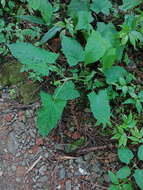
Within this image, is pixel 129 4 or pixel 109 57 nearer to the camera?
pixel 109 57

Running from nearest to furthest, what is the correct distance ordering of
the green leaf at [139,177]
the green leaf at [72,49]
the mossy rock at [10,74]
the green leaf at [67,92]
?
the green leaf at [139,177] → the green leaf at [67,92] → the green leaf at [72,49] → the mossy rock at [10,74]

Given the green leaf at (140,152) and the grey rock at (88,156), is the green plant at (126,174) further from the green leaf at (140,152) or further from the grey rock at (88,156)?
the grey rock at (88,156)

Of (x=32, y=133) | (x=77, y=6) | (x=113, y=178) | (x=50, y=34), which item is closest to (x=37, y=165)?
(x=32, y=133)

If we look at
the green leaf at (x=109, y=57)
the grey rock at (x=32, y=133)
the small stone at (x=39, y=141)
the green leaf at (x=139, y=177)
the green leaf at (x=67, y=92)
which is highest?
the green leaf at (x=109, y=57)

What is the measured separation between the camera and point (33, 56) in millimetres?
1595

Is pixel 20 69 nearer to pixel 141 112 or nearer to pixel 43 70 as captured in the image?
pixel 43 70

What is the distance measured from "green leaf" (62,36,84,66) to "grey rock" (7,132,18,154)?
534 mm

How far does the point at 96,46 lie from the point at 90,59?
0.26 feet

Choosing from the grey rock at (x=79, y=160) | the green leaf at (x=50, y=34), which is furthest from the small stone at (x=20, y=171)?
the green leaf at (x=50, y=34)

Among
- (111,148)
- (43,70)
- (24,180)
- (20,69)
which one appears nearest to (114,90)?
(111,148)

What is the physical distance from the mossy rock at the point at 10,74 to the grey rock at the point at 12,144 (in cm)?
33

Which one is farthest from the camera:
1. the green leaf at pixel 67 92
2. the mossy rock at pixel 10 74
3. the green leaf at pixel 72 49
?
the mossy rock at pixel 10 74

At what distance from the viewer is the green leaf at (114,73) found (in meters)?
1.69

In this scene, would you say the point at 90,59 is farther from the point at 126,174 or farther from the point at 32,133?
the point at 126,174
